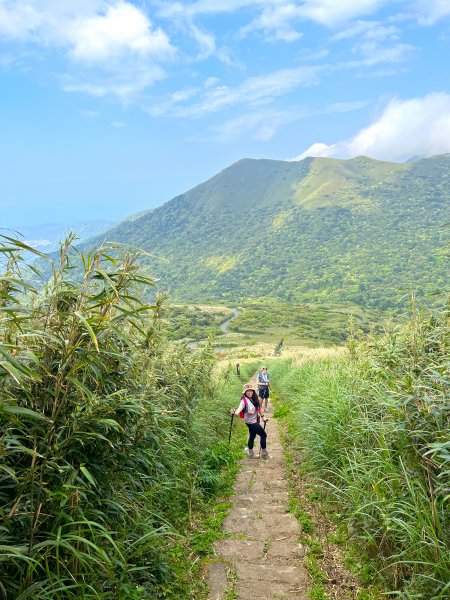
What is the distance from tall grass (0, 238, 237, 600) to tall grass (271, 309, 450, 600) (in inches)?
78.9

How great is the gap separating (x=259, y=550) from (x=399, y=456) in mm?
2093

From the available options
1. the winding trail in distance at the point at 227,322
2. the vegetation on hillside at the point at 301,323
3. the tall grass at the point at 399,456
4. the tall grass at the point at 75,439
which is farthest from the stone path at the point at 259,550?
the winding trail in distance at the point at 227,322

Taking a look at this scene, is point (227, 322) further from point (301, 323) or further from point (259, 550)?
point (259, 550)

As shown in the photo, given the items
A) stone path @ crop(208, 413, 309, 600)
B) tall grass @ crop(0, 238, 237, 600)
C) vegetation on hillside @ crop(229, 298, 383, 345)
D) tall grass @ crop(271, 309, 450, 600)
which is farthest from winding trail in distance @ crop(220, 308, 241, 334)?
tall grass @ crop(0, 238, 237, 600)

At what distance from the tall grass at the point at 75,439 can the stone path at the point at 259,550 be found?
493 mm

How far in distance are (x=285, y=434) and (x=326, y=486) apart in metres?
4.66

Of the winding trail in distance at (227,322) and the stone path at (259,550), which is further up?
the stone path at (259,550)

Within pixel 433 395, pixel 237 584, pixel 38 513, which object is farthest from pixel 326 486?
pixel 38 513

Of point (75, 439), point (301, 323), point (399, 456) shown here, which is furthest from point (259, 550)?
point (301, 323)

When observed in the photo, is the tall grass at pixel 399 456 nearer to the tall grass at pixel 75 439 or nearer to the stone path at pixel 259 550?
the stone path at pixel 259 550

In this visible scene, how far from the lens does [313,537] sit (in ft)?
17.2

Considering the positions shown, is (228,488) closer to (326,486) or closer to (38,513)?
(326,486)

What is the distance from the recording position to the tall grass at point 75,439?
2783 mm

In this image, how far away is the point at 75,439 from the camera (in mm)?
3252
